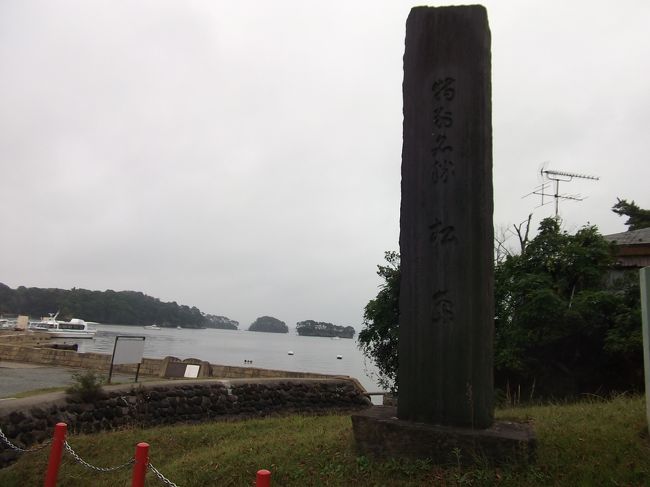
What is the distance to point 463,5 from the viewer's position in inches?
220

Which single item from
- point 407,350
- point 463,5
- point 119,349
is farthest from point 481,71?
point 119,349

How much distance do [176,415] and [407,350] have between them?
6797 mm

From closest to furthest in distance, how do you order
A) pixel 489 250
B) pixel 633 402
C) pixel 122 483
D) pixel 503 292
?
pixel 489 250 < pixel 122 483 < pixel 633 402 < pixel 503 292

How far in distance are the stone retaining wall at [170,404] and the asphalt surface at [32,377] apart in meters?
3.50

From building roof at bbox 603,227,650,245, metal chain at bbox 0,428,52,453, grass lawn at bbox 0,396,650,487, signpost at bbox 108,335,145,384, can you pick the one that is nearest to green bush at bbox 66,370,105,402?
grass lawn at bbox 0,396,650,487

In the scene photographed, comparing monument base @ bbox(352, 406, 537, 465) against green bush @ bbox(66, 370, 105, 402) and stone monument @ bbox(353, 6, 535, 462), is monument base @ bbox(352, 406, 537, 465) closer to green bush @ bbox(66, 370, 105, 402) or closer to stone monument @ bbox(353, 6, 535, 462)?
stone monument @ bbox(353, 6, 535, 462)

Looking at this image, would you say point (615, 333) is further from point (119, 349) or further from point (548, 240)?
point (119, 349)

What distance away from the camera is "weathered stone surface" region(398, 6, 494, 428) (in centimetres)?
494

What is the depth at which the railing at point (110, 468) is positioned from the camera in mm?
3549

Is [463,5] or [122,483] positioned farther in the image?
[122,483]

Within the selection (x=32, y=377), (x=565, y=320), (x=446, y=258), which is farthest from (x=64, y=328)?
(x=446, y=258)

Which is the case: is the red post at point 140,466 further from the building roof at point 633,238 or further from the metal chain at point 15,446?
the building roof at point 633,238

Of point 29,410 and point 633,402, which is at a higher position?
point 633,402

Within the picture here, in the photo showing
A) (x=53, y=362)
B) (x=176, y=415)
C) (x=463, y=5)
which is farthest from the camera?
(x=53, y=362)
